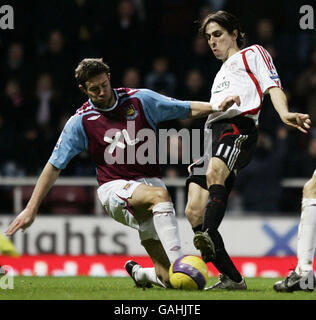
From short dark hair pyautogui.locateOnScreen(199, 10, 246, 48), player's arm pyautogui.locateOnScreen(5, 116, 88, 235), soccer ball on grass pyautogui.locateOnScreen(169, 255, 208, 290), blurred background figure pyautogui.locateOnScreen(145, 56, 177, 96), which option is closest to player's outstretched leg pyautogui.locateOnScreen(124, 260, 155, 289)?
soccer ball on grass pyautogui.locateOnScreen(169, 255, 208, 290)

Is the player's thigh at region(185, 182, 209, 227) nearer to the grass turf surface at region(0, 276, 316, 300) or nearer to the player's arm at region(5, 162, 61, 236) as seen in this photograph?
the grass turf surface at region(0, 276, 316, 300)

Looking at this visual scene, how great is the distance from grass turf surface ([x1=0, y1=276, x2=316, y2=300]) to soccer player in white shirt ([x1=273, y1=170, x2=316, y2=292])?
6 centimetres

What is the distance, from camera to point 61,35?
38.7 feet

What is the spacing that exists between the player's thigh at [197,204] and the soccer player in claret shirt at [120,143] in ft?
0.90

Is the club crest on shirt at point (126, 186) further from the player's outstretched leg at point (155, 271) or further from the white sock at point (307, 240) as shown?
the white sock at point (307, 240)

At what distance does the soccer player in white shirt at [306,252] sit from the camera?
5.72 metres

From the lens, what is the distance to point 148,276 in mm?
6297

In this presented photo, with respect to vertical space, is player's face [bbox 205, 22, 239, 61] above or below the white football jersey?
above

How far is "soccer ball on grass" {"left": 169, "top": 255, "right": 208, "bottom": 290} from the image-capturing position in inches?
223

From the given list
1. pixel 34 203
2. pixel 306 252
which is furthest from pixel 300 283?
pixel 34 203

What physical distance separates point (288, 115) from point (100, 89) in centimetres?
140

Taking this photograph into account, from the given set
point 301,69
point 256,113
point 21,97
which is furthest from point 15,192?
point 256,113

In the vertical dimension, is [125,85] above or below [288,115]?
above

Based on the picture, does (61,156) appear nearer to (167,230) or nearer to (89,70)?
(89,70)
